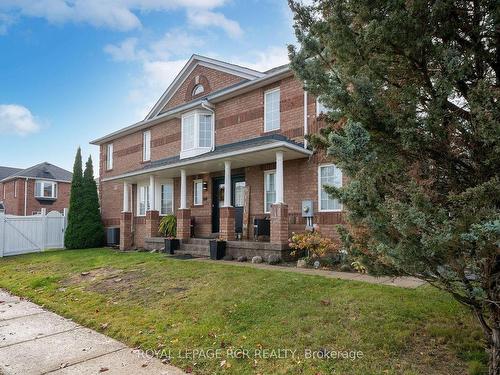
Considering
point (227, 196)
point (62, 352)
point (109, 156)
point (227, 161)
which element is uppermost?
point (109, 156)

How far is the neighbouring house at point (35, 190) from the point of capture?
32.1 m

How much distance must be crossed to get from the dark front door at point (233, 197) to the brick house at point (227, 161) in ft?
0.13

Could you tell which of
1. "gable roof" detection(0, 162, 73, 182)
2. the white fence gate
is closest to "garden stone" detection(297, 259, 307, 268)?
the white fence gate

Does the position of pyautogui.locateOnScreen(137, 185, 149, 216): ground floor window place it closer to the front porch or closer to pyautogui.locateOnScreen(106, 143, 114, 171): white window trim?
the front porch

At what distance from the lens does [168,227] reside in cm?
1465

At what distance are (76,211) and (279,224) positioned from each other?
12.7m

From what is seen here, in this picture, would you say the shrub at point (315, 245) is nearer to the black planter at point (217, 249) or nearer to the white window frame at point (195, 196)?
the black planter at point (217, 249)

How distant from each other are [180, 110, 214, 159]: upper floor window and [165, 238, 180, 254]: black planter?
381 centimetres

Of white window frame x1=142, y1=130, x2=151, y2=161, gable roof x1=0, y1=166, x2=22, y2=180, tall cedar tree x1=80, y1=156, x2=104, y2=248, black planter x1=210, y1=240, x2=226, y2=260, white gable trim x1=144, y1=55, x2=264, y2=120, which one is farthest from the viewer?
gable roof x1=0, y1=166, x2=22, y2=180

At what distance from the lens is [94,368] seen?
383cm

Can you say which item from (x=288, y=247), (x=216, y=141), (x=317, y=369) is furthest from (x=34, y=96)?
(x=317, y=369)

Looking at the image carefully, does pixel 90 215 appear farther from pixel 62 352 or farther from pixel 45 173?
pixel 45 173

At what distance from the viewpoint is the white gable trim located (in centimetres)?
1389

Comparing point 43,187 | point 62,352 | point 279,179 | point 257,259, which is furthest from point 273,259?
point 43,187
